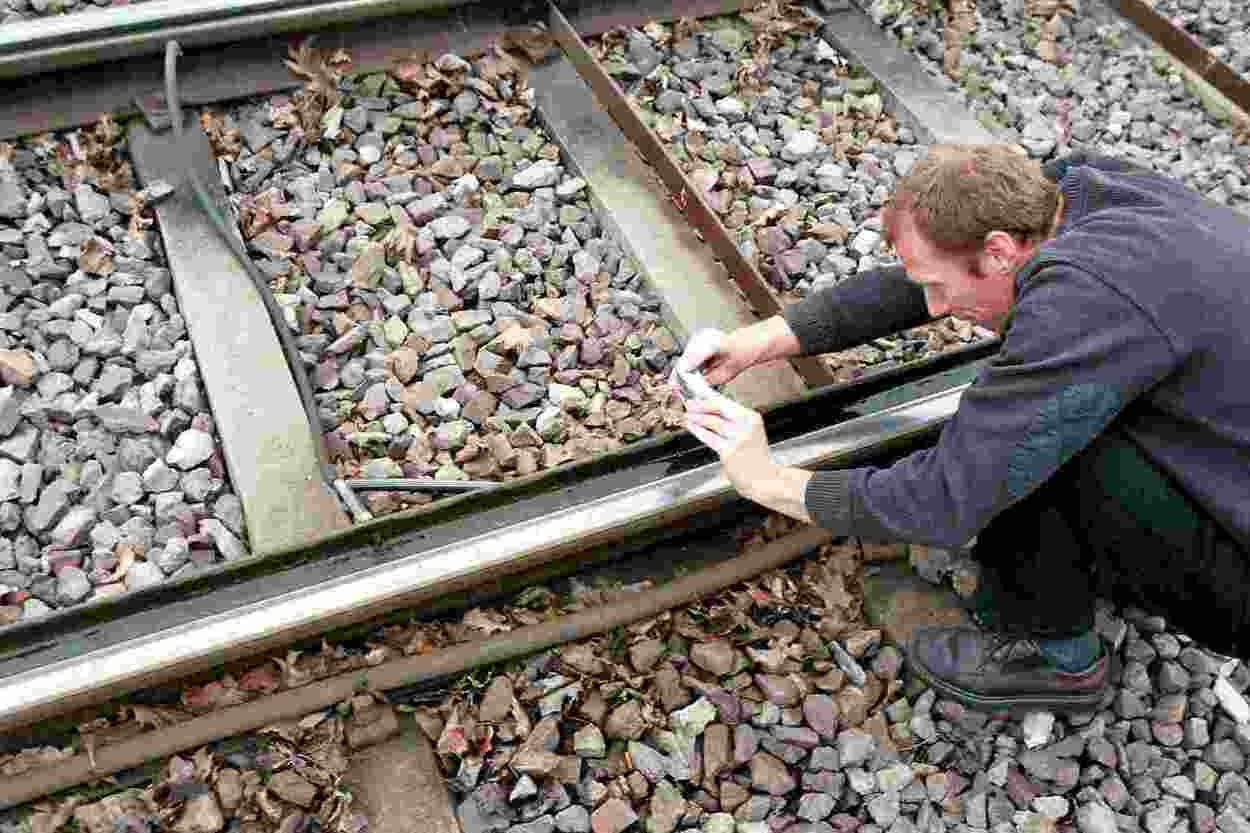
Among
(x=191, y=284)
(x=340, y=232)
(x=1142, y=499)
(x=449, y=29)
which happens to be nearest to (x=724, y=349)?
(x=1142, y=499)

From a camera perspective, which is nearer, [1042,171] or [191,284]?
[1042,171]

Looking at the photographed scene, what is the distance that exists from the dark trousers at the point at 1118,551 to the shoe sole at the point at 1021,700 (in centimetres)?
19

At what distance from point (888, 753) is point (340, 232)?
2247 millimetres

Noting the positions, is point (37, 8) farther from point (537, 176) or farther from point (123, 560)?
point (123, 560)

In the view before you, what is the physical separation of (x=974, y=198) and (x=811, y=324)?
794 millimetres

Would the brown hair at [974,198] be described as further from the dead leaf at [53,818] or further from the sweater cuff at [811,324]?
the dead leaf at [53,818]

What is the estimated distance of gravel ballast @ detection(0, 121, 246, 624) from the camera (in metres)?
3.04

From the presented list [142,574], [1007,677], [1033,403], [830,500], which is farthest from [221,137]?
[1007,677]

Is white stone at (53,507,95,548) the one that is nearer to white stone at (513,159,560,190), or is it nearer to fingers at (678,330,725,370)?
fingers at (678,330,725,370)

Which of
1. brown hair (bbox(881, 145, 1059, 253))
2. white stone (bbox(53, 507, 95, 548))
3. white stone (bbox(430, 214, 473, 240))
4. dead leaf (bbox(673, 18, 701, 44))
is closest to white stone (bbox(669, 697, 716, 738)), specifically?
brown hair (bbox(881, 145, 1059, 253))

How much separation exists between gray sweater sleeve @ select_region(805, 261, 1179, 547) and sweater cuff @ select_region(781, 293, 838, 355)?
648mm

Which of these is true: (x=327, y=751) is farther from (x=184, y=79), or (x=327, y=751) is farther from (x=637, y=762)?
(x=184, y=79)

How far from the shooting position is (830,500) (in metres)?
2.78

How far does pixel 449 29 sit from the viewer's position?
446 cm
